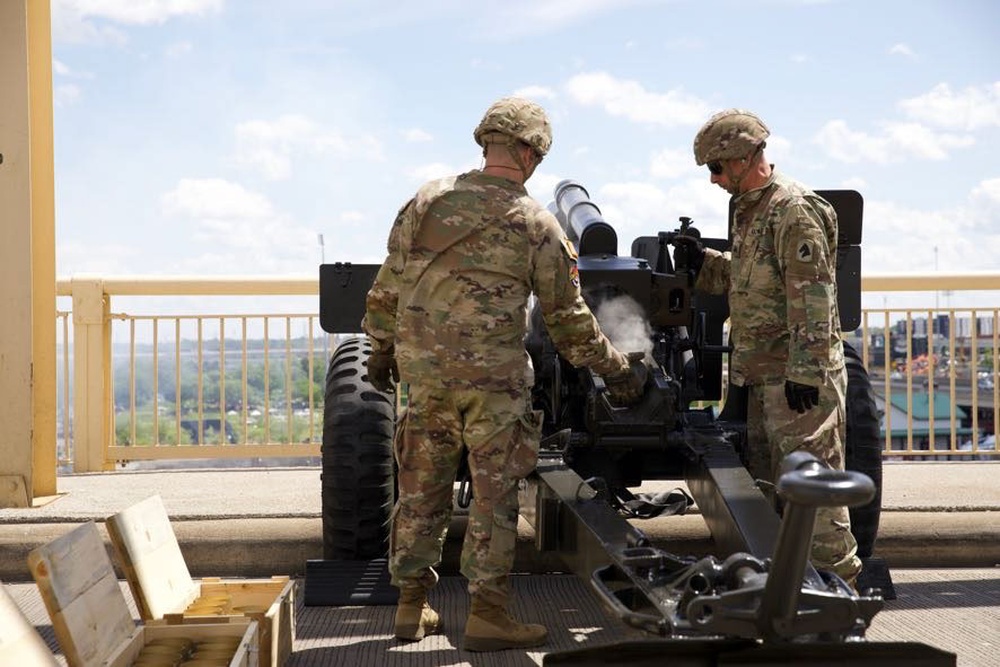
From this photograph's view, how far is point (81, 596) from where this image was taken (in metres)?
3.74

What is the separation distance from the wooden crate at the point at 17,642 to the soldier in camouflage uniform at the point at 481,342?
1573 mm

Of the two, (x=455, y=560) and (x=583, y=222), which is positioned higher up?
(x=583, y=222)

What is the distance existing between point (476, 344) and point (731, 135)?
1.33 metres

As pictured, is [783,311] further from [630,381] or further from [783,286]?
[630,381]

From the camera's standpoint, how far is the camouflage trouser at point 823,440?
4.65m

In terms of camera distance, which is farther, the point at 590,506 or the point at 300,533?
the point at 300,533

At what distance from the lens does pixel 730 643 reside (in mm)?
3131

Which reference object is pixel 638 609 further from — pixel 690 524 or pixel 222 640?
pixel 690 524

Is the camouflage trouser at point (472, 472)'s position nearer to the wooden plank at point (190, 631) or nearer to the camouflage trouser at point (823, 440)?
the wooden plank at point (190, 631)

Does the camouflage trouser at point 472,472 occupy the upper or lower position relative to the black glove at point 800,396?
lower

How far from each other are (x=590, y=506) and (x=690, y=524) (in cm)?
174

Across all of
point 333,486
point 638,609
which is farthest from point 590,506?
point 333,486

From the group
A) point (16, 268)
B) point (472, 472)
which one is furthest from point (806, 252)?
point (16, 268)

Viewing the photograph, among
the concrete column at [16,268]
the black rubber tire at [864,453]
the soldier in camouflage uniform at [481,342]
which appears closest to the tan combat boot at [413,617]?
the soldier in camouflage uniform at [481,342]
